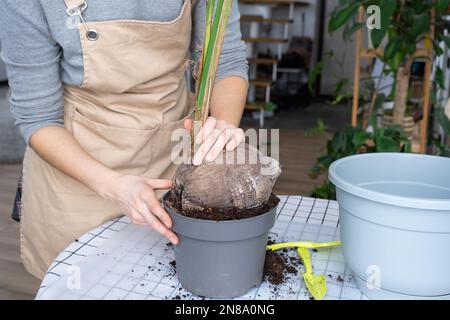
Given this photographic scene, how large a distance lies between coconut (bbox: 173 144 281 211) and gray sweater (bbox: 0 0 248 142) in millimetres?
417

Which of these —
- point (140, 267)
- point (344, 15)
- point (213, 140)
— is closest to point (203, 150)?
point (213, 140)

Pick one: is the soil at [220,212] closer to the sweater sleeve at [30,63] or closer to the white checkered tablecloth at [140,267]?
the white checkered tablecloth at [140,267]

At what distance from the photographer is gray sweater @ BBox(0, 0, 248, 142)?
0.99 metres

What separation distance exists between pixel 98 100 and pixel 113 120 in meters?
0.06

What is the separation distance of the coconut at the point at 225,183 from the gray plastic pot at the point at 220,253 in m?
0.04

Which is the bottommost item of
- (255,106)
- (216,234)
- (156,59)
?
(255,106)

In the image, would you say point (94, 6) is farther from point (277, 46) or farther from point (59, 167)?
point (277, 46)

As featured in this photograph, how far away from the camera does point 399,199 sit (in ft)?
2.31

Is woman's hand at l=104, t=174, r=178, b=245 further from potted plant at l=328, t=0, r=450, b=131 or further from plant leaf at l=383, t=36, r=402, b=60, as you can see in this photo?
plant leaf at l=383, t=36, r=402, b=60

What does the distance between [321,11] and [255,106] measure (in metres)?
2.61

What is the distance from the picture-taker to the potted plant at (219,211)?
0.77m

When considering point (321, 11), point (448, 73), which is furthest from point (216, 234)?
point (321, 11)

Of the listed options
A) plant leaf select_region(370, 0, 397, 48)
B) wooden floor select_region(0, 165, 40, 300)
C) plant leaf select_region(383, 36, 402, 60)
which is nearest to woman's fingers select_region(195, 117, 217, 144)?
plant leaf select_region(370, 0, 397, 48)

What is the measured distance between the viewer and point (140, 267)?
901 mm
